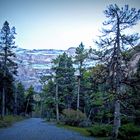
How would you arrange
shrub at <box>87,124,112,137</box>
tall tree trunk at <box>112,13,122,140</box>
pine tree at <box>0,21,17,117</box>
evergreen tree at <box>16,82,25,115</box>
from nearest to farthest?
tall tree trunk at <box>112,13,122,140</box>, shrub at <box>87,124,112,137</box>, pine tree at <box>0,21,17,117</box>, evergreen tree at <box>16,82,25,115</box>

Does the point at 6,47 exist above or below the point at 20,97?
above

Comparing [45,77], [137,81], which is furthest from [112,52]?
[45,77]

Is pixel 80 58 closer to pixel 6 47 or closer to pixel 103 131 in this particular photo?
pixel 6 47

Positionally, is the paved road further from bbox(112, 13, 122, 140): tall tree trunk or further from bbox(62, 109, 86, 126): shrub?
bbox(62, 109, 86, 126): shrub

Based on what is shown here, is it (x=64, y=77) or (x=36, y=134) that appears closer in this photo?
(x=36, y=134)

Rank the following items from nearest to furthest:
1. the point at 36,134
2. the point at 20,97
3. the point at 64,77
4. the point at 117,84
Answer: the point at 117,84, the point at 36,134, the point at 64,77, the point at 20,97

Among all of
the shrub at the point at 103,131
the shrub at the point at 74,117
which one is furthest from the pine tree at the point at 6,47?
the shrub at the point at 103,131

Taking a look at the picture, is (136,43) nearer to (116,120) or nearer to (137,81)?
(137,81)

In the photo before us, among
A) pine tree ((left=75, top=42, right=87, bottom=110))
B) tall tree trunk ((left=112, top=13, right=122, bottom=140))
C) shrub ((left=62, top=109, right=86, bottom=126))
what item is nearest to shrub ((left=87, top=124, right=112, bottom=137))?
tall tree trunk ((left=112, top=13, right=122, bottom=140))

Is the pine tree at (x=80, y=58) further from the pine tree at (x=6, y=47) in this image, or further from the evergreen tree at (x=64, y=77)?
the pine tree at (x=6, y=47)

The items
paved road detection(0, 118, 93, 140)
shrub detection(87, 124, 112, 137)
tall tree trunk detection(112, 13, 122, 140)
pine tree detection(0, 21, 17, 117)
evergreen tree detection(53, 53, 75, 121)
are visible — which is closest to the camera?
tall tree trunk detection(112, 13, 122, 140)

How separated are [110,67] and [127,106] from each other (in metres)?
3.76

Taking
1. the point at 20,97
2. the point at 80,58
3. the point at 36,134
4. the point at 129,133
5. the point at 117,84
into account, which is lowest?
the point at 20,97

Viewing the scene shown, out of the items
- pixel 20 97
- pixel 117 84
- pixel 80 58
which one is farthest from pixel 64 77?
pixel 20 97
